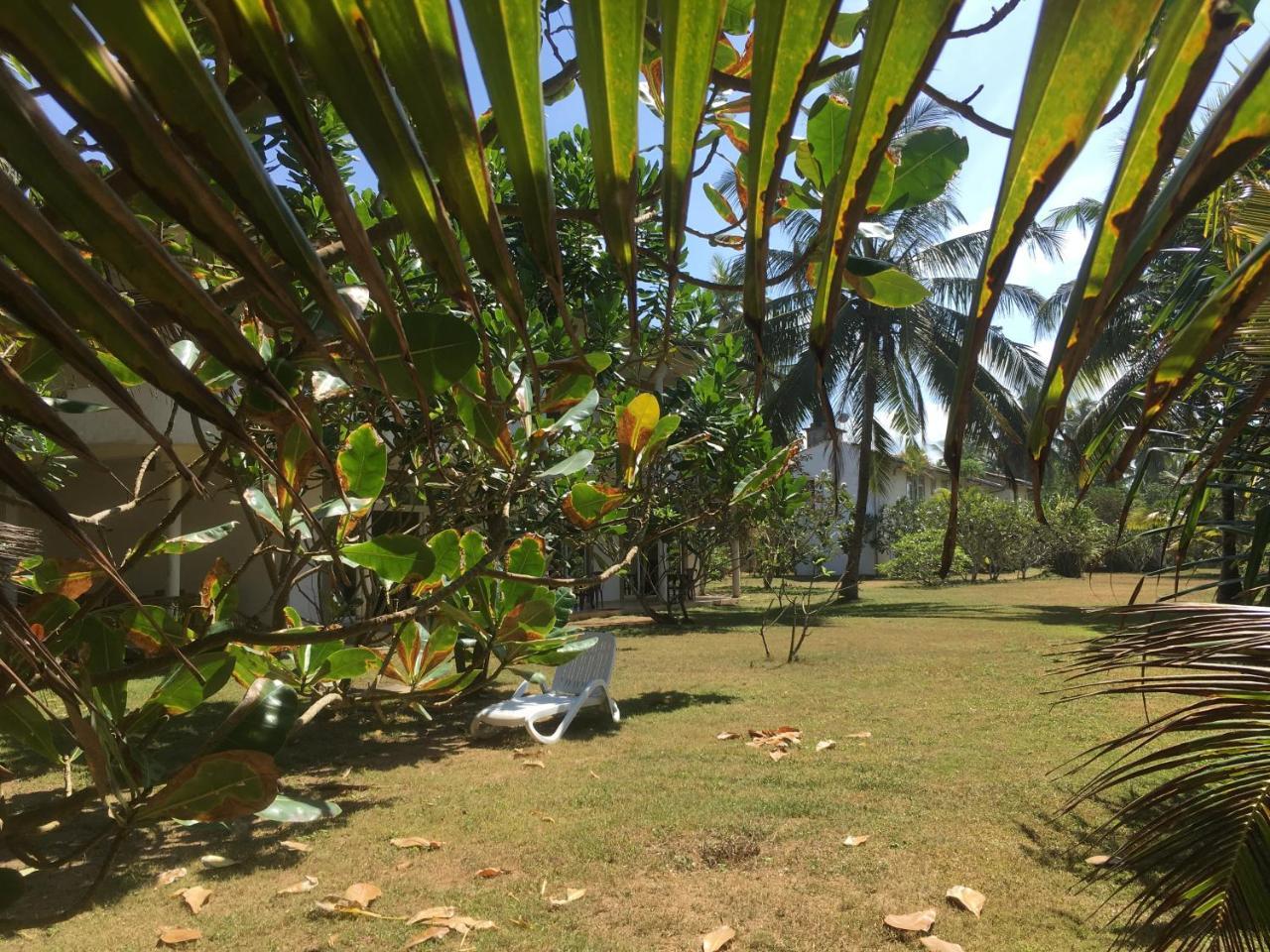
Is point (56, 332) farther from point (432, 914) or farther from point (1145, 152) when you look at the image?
point (432, 914)

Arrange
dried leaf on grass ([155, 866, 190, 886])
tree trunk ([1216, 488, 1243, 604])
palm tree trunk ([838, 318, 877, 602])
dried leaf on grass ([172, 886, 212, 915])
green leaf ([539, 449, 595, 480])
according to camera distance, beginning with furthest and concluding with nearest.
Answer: palm tree trunk ([838, 318, 877, 602]), dried leaf on grass ([155, 866, 190, 886]), tree trunk ([1216, 488, 1243, 604]), dried leaf on grass ([172, 886, 212, 915]), green leaf ([539, 449, 595, 480])

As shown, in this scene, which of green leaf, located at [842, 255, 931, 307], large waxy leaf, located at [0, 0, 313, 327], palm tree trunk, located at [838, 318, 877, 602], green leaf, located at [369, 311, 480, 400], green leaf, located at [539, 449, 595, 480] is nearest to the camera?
large waxy leaf, located at [0, 0, 313, 327]

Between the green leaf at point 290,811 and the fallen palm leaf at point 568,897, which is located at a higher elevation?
the green leaf at point 290,811

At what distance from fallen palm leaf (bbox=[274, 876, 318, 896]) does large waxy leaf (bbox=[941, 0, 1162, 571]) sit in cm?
360

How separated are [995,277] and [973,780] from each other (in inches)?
191

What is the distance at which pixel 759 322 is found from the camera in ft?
1.39

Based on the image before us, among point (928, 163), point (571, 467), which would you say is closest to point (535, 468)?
point (571, 467)

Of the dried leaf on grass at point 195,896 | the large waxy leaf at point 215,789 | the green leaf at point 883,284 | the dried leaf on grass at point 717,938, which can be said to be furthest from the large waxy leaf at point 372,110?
the dried leaf on grass at point 195,896

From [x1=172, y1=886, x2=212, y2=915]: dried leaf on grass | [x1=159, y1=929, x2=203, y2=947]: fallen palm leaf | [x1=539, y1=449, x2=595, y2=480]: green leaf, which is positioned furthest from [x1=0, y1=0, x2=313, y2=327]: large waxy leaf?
[x1=172, y1=886, x2=212, y2=915]: dried leaf on grass

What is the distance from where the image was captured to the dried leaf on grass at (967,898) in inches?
117

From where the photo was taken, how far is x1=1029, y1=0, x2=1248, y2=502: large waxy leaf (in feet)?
1.06

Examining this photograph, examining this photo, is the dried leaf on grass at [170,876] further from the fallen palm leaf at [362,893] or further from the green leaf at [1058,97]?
the green leaf at [1058,97]

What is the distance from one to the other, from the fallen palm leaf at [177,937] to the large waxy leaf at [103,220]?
316 cm

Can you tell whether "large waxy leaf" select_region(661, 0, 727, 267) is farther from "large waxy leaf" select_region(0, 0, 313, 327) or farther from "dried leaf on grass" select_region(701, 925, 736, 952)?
"dried leaf on grass" select_region(701, 925, 736, 952)
